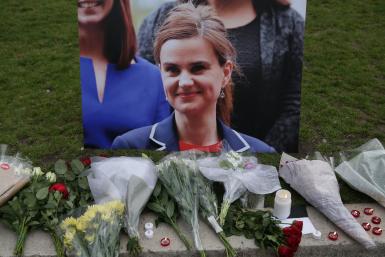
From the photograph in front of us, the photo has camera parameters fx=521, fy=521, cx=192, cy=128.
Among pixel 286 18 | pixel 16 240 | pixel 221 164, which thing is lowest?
pixel 16 240

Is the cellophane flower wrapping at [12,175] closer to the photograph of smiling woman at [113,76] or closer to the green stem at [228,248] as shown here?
the photograph of smiling woman at [113,76]

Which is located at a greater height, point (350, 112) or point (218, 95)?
point (218, 95)

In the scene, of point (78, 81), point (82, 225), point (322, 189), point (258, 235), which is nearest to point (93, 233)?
point (82, 225)

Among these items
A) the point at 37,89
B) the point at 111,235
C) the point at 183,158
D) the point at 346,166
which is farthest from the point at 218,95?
the point at 37,89

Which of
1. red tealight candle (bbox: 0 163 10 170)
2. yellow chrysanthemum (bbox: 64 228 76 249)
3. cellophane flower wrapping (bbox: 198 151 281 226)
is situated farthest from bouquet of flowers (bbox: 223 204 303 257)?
red tealight candle (bbox: 0 163 10 170)

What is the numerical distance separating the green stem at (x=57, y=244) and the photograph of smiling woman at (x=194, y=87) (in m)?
1.06

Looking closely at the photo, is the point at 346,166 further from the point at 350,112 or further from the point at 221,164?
the point at 350,112

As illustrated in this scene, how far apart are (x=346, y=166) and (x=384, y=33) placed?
126 inches

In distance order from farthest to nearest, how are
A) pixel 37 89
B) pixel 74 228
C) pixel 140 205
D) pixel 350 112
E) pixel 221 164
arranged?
1. pixel 37 89
2. pixel 350 112
3. pixel 221 164
4. pixel 140 205
5. pixel 74 228

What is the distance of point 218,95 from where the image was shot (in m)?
3.74

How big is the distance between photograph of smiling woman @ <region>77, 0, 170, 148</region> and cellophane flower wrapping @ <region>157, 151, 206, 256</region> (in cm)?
55

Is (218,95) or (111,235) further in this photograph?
(218,95)

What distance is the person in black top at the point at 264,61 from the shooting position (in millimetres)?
3580

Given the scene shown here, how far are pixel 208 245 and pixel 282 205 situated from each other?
52 centimetres
